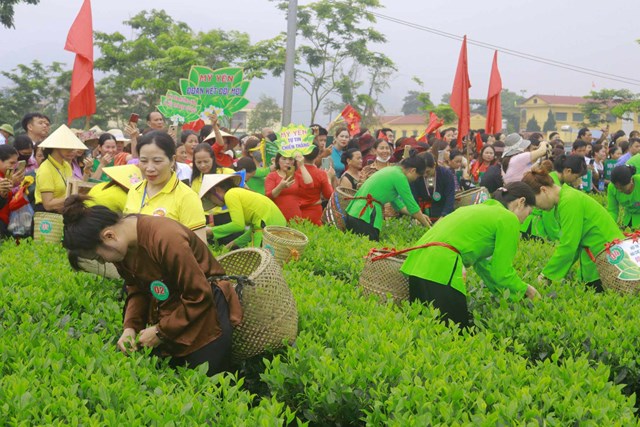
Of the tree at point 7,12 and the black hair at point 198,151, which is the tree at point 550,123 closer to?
the tree at point 7,12

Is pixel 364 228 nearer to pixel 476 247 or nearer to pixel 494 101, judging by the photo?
pixel 476 247

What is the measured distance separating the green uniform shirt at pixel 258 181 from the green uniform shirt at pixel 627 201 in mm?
4528

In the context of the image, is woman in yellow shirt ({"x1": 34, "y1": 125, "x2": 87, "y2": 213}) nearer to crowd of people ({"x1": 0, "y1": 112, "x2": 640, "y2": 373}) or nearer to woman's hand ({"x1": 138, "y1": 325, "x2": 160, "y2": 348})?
crowd of people ({"x1": 0, "y1": 112, "x2": 640, "y2": 373})

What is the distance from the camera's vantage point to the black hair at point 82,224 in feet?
11.2

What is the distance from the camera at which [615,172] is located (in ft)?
26.7

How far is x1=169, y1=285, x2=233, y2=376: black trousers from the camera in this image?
3723mm

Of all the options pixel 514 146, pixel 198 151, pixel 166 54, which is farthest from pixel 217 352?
pixel 166 54

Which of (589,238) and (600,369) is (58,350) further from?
(589,238)

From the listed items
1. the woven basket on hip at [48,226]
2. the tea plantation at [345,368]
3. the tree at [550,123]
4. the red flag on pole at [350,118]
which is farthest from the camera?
the tree at [550,123]

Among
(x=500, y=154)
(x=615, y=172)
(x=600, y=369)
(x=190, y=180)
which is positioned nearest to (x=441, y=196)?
(x=615, y=172)

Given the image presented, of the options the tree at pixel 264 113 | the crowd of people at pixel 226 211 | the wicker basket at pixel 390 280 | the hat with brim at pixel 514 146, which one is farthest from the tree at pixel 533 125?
the wicker basket at pixel 390 280

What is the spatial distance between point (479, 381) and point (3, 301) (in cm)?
323


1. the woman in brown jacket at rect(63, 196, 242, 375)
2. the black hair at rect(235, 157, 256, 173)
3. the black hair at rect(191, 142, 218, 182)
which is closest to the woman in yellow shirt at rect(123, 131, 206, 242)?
the woman in brown jacket at rect(63, 196, 242, 375)

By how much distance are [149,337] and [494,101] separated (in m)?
12.4
